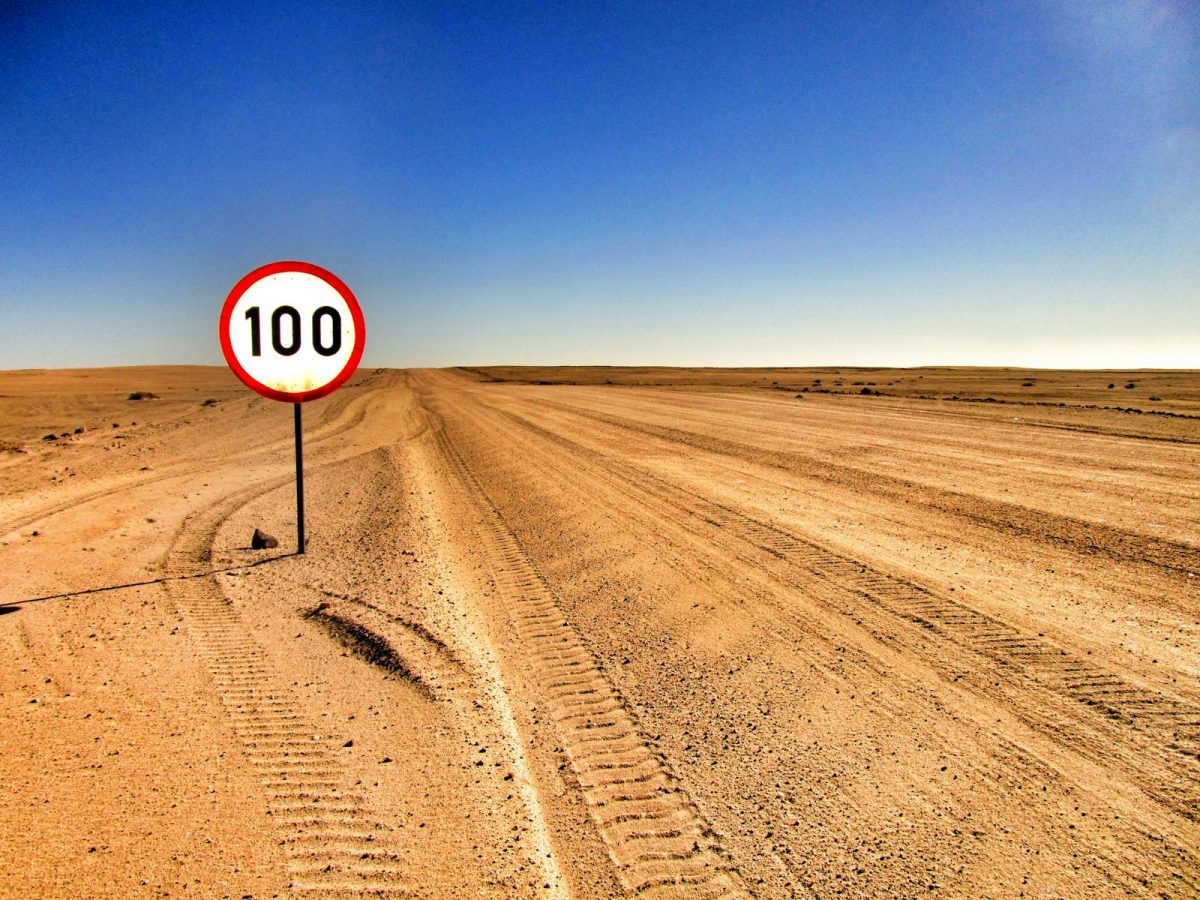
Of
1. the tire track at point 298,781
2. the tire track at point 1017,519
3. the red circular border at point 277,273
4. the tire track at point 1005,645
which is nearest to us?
the tire track at point 298,781

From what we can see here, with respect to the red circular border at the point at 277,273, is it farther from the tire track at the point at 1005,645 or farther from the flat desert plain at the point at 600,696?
the tire track at the point at 1005,645

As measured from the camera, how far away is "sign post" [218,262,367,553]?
454 cm

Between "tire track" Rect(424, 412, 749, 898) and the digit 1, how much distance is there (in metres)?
2.51

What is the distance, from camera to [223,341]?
14.8ft

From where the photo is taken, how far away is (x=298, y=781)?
2.40 metres

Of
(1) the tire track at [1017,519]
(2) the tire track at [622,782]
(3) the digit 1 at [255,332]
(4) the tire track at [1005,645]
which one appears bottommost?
(2) the tire track at [622,782]

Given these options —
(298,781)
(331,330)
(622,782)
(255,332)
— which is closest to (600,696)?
(622,782)

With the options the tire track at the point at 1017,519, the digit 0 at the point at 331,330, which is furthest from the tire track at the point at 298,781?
the tire track at the point at 1017,519

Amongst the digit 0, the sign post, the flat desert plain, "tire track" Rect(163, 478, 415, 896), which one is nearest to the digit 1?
the sign post

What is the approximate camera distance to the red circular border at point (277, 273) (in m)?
4.48

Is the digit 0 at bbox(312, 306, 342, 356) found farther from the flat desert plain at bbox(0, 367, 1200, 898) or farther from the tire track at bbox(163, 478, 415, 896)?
the tire track at bbox(163, 478, 415, 896)

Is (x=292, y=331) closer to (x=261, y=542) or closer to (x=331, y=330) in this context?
(x=331, y=330)

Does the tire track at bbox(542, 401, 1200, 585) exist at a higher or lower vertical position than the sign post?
lower

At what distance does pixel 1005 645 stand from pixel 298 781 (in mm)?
3523
